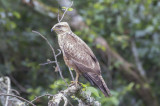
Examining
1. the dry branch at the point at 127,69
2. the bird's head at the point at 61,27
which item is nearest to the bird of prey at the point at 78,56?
the bird's head at the point at 61,27

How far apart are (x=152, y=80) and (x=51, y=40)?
9.07 feet

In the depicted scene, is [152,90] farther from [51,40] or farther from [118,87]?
[51,40]

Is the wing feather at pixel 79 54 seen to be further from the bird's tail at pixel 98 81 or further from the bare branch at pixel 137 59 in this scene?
the bare branch at pixel 137 59

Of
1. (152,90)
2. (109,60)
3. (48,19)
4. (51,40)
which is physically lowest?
(152,90)

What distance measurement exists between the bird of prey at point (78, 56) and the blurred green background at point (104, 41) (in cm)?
275

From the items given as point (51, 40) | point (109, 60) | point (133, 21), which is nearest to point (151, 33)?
point (133, 21)

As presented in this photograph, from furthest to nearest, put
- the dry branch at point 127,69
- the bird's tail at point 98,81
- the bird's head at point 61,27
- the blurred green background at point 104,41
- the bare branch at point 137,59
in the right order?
the bare branch at point 137,59 < the dry branch at point 127,69 < the blurred green background at point 104,41 < the bird's head at point 61,27 < the bird's tail at point 98,81

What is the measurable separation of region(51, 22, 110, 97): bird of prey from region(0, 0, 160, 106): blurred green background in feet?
9.03

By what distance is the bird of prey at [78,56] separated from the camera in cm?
383

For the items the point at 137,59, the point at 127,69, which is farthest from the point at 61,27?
the point at 137,59

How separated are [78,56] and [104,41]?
3.47 m

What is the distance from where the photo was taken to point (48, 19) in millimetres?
7539

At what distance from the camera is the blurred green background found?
707cm

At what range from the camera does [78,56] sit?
Answer: 3.93 metres
